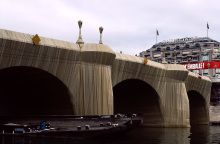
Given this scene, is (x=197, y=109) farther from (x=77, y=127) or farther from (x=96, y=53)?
(x=77, y=127)

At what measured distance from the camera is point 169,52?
136m

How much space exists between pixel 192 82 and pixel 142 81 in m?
16.5

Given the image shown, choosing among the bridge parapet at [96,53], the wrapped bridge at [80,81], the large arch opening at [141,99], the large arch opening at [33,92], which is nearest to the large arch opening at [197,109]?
the wrapped bridge at [80,81]

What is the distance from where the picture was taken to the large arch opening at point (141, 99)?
49.3m

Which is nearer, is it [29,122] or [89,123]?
[89,123]

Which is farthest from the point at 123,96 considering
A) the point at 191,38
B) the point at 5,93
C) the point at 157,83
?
the point at 191,38

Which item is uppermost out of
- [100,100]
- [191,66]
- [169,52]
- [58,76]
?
[169,52]

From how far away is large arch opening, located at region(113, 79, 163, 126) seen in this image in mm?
49344

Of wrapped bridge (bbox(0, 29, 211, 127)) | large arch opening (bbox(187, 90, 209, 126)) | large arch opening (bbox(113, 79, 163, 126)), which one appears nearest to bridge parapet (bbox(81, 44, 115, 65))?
wrapped bridge (bbox(0, 29, 211, 127))

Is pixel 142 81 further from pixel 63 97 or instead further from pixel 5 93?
pixel 5 93

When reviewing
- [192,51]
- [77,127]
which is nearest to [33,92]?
[77,127]

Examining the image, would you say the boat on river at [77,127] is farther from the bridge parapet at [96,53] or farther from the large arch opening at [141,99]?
the large arch opening at [141,99]

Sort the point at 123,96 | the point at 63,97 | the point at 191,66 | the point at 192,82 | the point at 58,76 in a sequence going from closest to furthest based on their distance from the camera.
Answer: the point at 58,76 < the point at 63,97 < the point at 123,96 < the point at 192,82 < the point at 191,66

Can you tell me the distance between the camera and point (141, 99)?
51.7 metres
